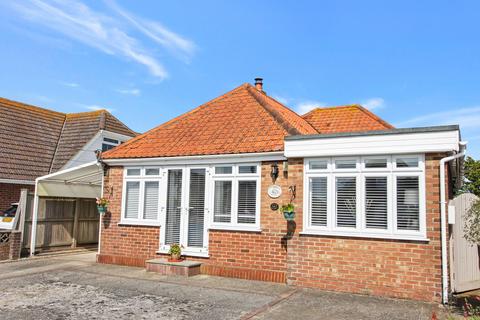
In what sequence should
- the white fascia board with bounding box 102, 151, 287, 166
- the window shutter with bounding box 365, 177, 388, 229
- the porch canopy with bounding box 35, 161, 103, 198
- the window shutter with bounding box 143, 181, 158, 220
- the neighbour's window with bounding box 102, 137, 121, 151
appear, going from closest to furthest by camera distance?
the window shutter with bounding box 365, 177, 388, 229
the white fascia board with bounding box 102, 151, 287, 166
the window shutter with bounding box 143, 181, 158, 220
the porch canopy with bounding box 35, 161, 103, 198
the neighbour's window with bounding box 102, 137, 121, 151

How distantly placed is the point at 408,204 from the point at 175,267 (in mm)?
5558

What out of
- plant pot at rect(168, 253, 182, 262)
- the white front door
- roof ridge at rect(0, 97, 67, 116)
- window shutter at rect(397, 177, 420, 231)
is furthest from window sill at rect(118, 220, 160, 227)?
roof ridge at rect(0, 97, 67, 116)

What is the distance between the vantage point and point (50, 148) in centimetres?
1862

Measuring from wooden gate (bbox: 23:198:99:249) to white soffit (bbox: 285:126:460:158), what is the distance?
937 centimetres

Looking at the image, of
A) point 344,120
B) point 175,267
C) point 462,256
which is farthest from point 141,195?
point 462,256

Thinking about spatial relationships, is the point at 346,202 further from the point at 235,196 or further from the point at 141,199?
the point at 141,199

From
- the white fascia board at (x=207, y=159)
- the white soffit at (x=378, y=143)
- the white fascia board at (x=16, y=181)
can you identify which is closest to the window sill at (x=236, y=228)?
the white fascia board at (x=207, y=159)

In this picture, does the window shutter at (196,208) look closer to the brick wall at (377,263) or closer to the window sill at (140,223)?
the window sill at (140,223)

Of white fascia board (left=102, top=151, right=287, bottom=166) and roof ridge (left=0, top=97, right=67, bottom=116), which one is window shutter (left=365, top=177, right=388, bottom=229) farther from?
roof ridge (left=0, top=97, right=67, bottom=116)

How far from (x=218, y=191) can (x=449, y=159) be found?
17.4 ft

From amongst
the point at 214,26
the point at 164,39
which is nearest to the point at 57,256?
the point at 164,39

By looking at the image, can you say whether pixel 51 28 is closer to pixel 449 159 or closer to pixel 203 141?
pixel 203 141

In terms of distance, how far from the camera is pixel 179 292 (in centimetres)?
794

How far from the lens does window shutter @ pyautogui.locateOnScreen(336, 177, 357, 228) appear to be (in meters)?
8.19
